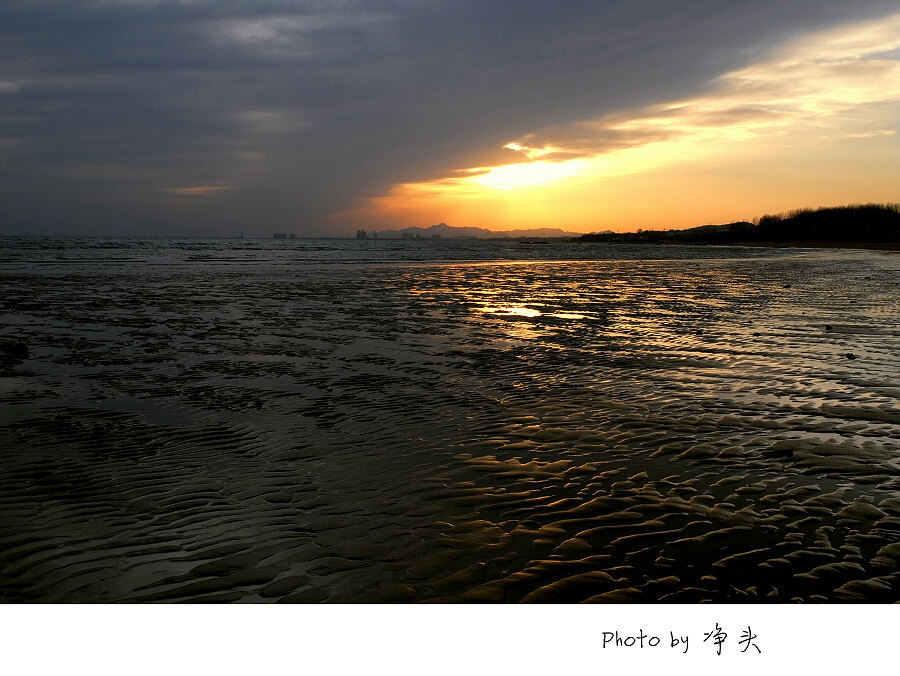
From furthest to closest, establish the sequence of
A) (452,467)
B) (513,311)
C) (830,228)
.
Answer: (830,228) → (513,311) → (452,467)

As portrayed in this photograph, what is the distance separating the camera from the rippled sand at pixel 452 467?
343 centimetres

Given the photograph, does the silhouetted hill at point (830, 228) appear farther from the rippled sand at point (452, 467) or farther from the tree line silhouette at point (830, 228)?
the rippled sand at point (452, 467)

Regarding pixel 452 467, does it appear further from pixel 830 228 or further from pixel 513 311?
pixel 830 228

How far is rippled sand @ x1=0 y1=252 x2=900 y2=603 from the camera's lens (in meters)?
3.43

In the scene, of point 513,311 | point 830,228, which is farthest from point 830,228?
point 513,311

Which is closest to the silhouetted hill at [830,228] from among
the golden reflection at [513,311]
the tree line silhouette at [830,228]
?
the tree line silhouette at [830,228]

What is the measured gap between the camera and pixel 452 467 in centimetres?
512

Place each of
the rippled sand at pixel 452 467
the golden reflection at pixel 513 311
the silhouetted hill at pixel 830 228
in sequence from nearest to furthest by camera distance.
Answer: the rippled sand at pixel 452 467, the golden reflection at pixel 513 311, the silhouetted hill at pixel 830 228

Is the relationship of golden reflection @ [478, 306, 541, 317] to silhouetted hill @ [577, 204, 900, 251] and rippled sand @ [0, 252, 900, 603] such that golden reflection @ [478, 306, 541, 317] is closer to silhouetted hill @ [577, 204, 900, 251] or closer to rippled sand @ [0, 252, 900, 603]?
rippled sand @ [0, 252, 900, 603]

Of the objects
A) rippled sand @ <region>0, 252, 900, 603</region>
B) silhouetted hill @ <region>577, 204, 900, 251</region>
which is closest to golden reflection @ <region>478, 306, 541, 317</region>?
rippled sand @ <region>0, 252, 900, 603</region>

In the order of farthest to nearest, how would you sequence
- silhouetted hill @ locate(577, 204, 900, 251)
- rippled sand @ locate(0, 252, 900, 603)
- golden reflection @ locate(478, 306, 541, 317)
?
silhouetted hill @ locate(577, 204, 900, 251), golden reflection @ locate(478, 306, 541, 317), rippled sand @ locate(0, 252, 900, 603)

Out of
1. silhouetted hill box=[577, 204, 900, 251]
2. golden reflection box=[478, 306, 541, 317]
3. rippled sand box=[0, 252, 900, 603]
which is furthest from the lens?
silhouetted hill box=[577, 204, 900, 251]
